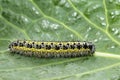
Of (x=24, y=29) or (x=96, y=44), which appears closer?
(x=96, y=44)

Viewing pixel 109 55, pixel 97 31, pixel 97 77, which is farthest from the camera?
pixel 97 31

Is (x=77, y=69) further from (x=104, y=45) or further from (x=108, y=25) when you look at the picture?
(x=108, y=25)

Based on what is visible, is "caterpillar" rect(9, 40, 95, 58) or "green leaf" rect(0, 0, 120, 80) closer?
"green leaf" rect(0, 0, 120, 80)

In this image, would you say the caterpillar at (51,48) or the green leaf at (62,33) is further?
the caterpillar at (51,48)

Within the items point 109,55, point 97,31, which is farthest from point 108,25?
point 109,55

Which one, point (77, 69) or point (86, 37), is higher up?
point (86, 37)
